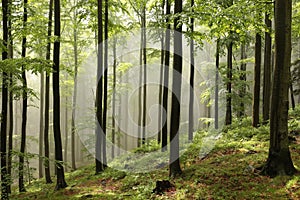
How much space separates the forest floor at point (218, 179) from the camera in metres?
6.99

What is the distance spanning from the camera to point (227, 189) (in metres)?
7.41


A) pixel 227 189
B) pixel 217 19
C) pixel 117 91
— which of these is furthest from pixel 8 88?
pixel 117 91

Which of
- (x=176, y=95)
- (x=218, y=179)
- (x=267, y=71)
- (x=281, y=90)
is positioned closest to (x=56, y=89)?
(x=176, y=95)

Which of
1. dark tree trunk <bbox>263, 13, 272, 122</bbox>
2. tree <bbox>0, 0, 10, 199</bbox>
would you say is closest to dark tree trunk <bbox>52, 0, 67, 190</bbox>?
tree <bbox>0, 0, 10, 199</bbox>

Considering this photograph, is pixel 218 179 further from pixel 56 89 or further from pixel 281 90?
pixel 56 89

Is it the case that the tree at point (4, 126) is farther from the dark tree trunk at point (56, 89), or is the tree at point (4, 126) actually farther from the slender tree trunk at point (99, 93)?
the slender tree trunk at point (99, 93)

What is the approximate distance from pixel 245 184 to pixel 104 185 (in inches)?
247

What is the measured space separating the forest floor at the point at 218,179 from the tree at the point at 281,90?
46cm

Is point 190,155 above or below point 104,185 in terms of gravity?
above

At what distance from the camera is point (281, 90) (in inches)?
287

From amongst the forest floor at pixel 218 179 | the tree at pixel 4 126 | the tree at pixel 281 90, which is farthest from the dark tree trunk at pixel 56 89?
the tree at pixel 281 90

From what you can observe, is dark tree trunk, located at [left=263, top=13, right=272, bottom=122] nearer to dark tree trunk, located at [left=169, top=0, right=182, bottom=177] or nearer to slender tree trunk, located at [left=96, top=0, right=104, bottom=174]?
dark tree trunk, located at [left=169, top=0, right=182, bottom=177]

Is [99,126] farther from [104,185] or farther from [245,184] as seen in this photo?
[245,184]

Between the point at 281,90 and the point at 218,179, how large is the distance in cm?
330
